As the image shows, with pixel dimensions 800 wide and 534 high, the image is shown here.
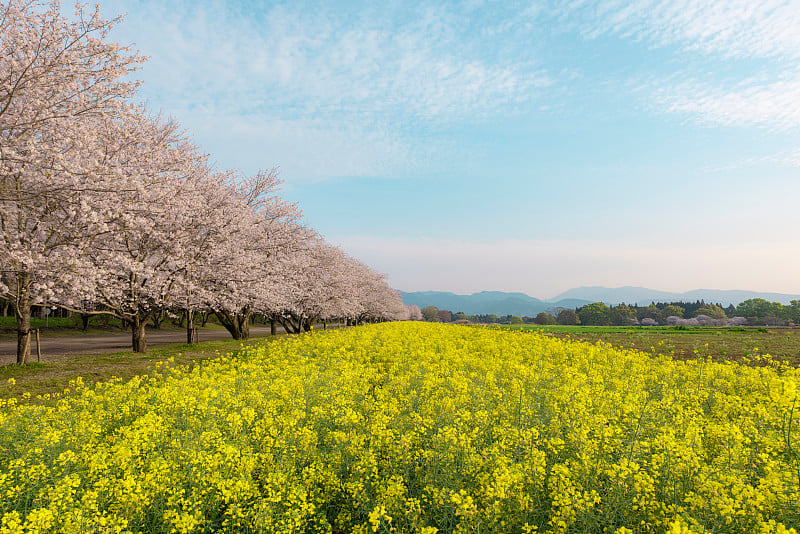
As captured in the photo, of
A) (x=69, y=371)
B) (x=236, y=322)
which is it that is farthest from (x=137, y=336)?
(x=236, y=322)

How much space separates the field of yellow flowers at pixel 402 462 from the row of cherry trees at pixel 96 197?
28.7 ft

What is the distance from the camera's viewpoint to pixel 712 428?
18.0ft

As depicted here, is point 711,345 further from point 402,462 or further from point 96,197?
point 96,197

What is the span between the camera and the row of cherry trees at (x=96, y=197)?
38.9 feet

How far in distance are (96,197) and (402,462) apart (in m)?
13.8

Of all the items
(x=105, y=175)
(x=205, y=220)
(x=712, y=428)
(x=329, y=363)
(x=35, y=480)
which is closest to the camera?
(x=35, y=480)

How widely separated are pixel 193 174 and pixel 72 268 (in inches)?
379

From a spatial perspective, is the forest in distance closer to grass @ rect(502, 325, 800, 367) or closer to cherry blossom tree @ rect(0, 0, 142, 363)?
grass @ rect(502, 325, 800, 367)

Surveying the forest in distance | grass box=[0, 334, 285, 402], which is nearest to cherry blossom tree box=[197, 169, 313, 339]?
grass box=[0, 334, 285, 402]

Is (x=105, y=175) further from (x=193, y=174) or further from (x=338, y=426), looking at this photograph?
(x=338, y=426)

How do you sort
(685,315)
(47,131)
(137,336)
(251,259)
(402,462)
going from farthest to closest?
(685,315) < (251,259) < (137,336) < (47,131) < (402,462)

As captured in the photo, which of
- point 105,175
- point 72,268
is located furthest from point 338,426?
point 72,268

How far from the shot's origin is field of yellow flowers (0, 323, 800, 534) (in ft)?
11.9

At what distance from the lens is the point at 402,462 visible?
15.2ft
